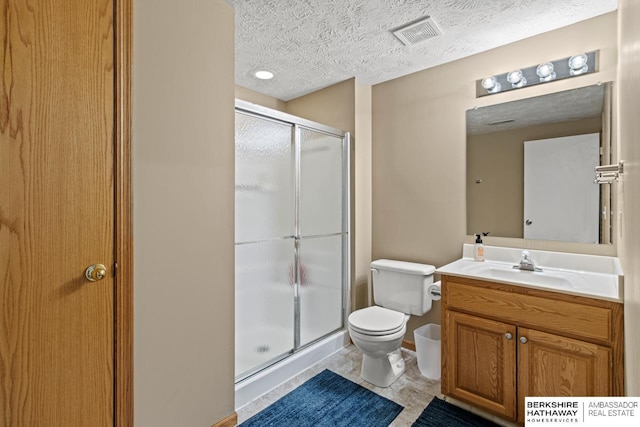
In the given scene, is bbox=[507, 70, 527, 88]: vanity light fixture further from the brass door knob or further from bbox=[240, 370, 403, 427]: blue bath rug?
the brass door knob

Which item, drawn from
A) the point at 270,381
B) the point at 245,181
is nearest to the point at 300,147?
the point at 245,181

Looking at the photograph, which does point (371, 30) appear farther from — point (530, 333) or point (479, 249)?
point (530, 333)

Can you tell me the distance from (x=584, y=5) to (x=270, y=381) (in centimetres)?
291

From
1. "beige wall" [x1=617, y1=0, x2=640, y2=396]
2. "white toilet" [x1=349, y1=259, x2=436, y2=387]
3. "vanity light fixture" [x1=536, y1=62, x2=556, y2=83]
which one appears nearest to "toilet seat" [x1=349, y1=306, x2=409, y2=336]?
"white toilet" [x1=349, y1=259, x2=436, y2=387]

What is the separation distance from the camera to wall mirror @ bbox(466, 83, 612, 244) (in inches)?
72.7

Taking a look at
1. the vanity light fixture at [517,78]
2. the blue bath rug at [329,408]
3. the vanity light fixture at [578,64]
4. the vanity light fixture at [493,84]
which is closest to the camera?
the blue bath rug at [329,408]

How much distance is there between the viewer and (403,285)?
2.42 m

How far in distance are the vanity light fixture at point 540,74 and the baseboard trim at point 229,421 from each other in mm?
2630

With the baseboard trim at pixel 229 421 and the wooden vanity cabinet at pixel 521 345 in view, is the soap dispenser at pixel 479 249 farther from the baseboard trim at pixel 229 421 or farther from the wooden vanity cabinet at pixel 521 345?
the baseboard trim at pixel 229 421

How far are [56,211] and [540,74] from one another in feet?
8.84

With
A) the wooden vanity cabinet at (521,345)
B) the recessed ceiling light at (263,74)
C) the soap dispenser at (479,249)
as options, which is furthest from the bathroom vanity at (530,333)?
the recessed ceiling light at (263,74)

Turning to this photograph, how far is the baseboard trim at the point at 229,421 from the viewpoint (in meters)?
1.70

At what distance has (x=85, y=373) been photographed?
1.22m

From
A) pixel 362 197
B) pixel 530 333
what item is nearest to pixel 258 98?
pixel 362 197
